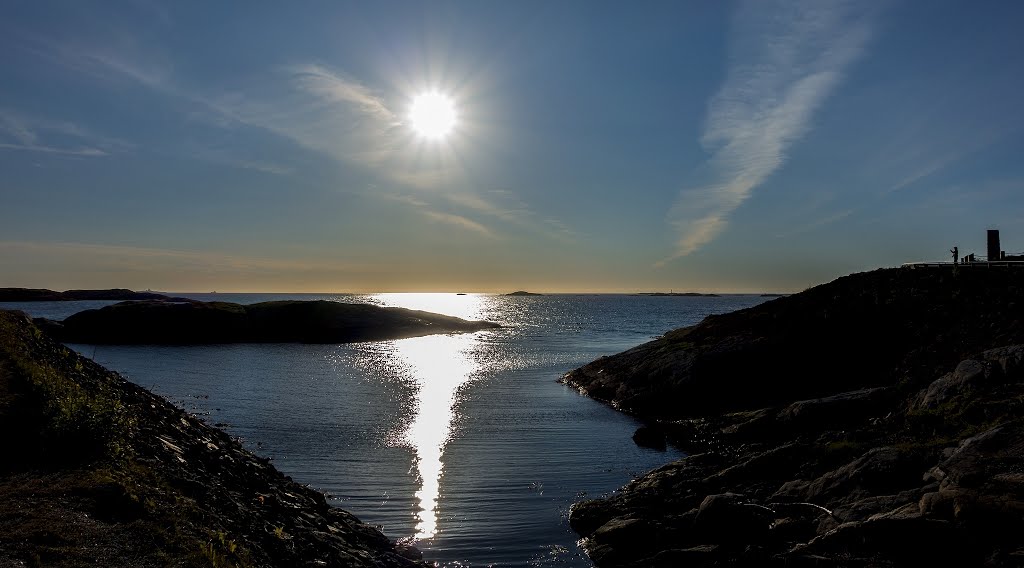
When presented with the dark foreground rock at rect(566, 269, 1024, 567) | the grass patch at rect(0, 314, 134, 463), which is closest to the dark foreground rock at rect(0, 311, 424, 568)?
the grass patch at rect(0, 314, 134, 463)

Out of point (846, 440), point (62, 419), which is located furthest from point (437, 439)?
point (62, 419)

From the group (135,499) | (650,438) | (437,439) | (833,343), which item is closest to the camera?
(135,499)

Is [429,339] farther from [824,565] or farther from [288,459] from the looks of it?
[824,565]

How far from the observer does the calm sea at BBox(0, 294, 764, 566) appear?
20562 mm

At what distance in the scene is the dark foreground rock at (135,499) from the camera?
1011 centimetres

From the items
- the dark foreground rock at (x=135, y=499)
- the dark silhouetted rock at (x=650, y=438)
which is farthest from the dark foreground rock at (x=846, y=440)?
the dark foreground rock at (x=135, y=499)

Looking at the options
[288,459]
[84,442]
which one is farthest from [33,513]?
[288,459]

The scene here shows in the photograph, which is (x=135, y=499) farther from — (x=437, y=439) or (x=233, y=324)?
(x=233, y=324)

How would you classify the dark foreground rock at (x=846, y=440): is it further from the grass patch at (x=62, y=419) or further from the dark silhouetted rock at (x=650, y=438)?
the grass patch at (x=62, y=419)

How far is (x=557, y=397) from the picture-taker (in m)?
49.8

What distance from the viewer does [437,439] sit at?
3409 cm

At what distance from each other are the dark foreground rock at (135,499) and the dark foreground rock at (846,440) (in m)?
8.42

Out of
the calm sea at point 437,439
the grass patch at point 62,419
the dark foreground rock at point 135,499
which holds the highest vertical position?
the grass patch at point 62,419

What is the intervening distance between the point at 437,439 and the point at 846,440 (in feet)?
67.5
